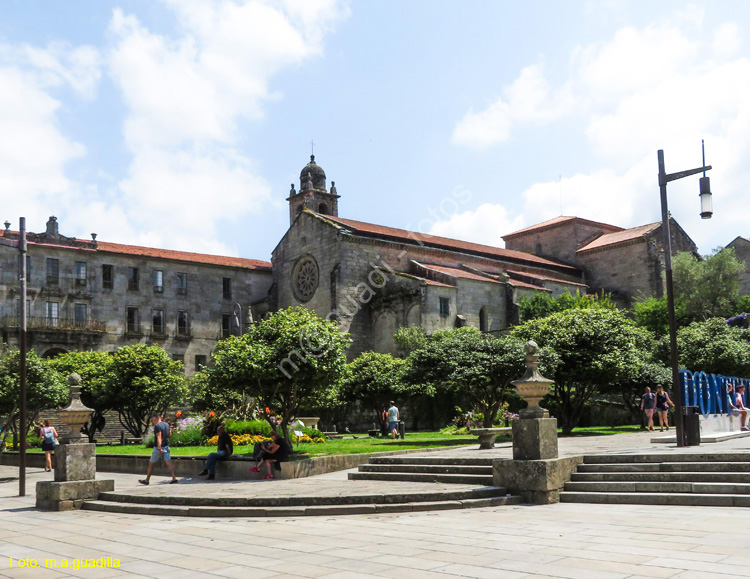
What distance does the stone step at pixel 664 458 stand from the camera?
41.4 feet

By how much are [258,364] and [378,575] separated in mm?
11674

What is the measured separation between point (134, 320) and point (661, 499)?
47036 millimetres

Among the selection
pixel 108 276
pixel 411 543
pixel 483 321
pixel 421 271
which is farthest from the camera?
pixel 108 276

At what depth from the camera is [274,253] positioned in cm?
5722

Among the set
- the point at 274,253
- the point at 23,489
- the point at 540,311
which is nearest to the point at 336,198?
the point at 274,253

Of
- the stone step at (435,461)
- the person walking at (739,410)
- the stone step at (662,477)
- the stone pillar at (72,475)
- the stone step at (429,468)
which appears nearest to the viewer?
the stone step at (662,477)

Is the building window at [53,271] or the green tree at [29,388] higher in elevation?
the building window at [53,271]

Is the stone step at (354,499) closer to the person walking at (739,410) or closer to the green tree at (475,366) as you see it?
the green tree at (475,366)

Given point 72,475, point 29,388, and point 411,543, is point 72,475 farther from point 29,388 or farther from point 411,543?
point 29,388

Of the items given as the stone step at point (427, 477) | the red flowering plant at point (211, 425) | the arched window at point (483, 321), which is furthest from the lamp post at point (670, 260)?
the arched window at point (483, 321)

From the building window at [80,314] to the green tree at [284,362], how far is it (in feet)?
114

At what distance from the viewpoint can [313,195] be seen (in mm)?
61188

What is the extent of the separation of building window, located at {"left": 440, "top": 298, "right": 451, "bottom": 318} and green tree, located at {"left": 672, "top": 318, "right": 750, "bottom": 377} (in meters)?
13.7

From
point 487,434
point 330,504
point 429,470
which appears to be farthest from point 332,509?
point 487,434
